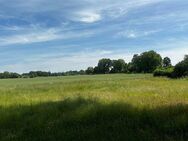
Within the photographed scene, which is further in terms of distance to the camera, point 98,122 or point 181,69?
point 181,69

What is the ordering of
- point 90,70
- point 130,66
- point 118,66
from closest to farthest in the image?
point 130,66 → point 90,70 → point 118,66

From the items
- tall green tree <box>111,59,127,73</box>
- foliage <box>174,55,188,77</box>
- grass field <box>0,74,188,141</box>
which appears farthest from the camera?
tall green tree <box>111,59,127,73</box>

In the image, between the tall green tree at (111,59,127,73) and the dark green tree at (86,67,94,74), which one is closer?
the dark green tree at (86,67,94,74)

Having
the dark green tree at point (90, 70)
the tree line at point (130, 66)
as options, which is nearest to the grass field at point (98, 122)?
the tree line at point (130, 66)

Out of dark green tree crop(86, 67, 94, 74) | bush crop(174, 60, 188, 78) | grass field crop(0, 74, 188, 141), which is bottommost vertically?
grass field crop(0, 74, 188, 141)

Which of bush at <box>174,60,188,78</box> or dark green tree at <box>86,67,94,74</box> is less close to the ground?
dark green tree at <box>86,67,94,74</box>

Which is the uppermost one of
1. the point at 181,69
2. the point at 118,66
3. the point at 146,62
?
the point at 146,62

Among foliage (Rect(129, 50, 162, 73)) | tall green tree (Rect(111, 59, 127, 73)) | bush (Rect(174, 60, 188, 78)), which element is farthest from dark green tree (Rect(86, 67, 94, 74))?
bush (Rect(174, 60, 188, 78))

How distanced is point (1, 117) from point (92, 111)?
3.34 metres

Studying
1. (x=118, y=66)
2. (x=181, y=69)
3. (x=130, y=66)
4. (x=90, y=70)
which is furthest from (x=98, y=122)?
(x=118, y=66)

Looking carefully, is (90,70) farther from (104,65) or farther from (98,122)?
(98,122)

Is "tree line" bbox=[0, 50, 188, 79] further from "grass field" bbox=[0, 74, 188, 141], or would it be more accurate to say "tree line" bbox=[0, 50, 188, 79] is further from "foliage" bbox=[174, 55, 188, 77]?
"grass field" bbox=[0, 74, 188, 141]

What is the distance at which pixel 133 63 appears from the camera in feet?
449

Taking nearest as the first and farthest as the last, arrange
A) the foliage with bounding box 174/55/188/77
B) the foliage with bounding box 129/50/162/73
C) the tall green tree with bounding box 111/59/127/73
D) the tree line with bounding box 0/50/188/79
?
the foliage with bounding box 174/55/188/77, the tree line with bounding box 0/50/188/79, the foliage with bounding box 129/50/162/73, the tall green tree with bounding box 111/59/127/73
